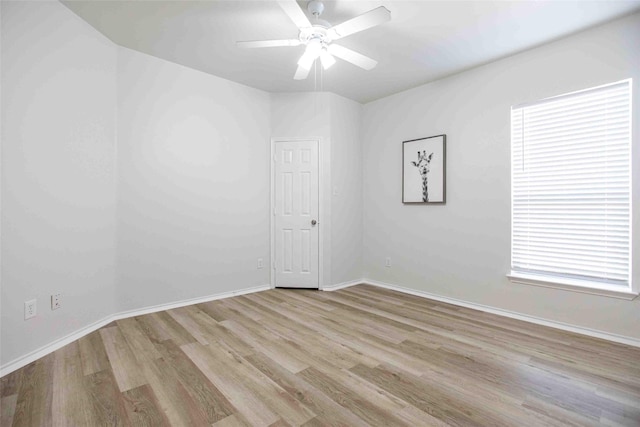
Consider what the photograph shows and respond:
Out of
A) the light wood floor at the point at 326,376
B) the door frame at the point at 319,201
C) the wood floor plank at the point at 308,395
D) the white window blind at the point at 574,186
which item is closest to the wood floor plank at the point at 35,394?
the light wood floor at the point at 326,376

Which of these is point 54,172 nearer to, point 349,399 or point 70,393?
point 70,393

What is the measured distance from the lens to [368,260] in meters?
4.42

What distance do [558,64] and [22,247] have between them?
4.67 m

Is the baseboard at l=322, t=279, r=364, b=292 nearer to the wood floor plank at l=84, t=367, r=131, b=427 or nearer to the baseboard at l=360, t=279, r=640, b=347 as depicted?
the baseboard at l=360, t=279, r=640, b=347

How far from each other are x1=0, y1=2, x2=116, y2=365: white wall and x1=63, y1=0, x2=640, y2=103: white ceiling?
0.38 metres

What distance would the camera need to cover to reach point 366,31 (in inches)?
102

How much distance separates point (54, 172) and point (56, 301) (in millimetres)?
1026

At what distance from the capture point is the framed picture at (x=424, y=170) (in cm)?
357

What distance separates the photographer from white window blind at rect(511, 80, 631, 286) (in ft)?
7.99

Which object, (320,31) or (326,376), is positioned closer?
(326,376)

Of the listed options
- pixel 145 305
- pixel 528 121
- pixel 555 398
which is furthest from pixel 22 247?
pixel 528 121

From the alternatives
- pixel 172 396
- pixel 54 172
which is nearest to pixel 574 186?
pixel 172 396

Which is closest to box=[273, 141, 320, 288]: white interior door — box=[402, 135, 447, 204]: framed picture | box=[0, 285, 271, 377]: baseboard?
box=[0, 285, 271, 377]: baseboard

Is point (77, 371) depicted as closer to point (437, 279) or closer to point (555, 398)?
point (555, 398)
